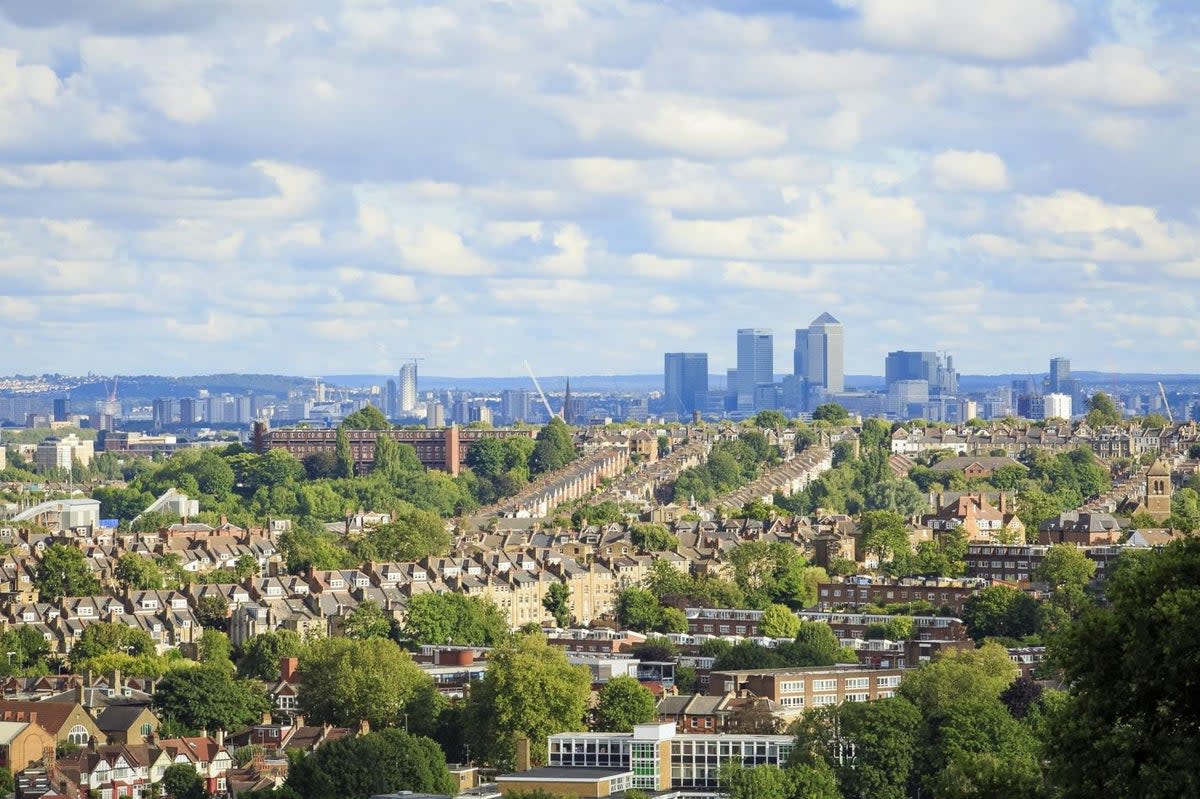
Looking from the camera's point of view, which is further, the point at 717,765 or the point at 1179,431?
the point at 1179,431

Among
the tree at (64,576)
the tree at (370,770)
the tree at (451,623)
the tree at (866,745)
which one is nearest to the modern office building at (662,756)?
the tree at (866,745)

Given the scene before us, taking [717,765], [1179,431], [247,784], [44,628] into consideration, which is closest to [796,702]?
[717,765]

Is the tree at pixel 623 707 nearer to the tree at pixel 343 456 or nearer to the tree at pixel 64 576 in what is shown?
the tree at pixel 64 576

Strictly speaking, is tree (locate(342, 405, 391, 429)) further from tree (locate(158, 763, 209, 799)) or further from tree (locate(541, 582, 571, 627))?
tree (locate(158, 763, 209, 799))

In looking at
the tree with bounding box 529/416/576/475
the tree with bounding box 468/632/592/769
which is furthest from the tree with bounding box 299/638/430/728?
the tree with bounding box 529/416/576/475

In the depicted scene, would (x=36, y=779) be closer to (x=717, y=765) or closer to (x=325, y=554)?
(x=717, y=765)
